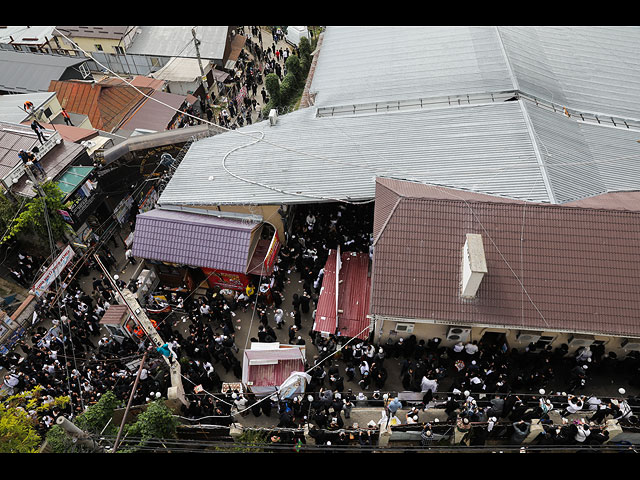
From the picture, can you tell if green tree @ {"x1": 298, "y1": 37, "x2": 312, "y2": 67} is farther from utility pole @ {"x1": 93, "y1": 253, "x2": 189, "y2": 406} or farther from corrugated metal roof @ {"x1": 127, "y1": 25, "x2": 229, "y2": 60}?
utility pole @ {"x1": 93, "y1": 253, "x2": 189, "y2": 406}

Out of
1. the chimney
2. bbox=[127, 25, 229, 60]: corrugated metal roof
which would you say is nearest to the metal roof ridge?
the chimney

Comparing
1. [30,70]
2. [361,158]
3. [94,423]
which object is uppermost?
[30,70]

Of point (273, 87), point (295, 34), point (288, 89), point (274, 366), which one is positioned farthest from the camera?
point (295, 34)

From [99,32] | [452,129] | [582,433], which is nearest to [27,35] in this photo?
[99,32]

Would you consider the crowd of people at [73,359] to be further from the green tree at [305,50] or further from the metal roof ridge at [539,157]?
the green tree at [305,50]

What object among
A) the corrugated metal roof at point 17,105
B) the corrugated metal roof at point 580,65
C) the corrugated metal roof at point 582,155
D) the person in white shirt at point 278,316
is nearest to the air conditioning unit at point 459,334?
the corrugated metal roof at point 582,155

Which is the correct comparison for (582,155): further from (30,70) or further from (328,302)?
(30,70)
